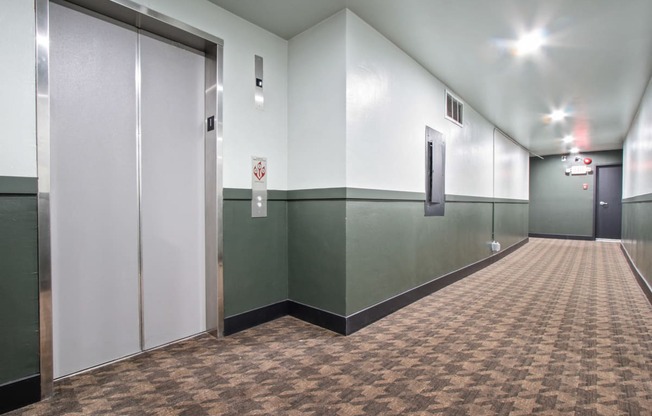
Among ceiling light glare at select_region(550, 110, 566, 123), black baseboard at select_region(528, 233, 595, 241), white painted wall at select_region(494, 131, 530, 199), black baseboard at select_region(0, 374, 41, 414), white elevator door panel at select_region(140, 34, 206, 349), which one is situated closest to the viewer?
black baseboard at select_region(0, 374, 41, 414)

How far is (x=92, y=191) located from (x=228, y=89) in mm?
1370

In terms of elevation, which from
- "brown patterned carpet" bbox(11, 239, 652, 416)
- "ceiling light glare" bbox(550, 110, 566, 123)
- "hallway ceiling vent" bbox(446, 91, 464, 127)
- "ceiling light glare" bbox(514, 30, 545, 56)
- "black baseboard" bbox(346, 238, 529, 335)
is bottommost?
"brown patterned carpet" bbox(11, 239, 652, 416)

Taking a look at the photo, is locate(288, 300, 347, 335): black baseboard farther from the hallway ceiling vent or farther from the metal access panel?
the hallway ceiling vent

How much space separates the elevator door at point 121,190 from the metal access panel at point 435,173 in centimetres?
281

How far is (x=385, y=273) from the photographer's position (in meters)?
3.35

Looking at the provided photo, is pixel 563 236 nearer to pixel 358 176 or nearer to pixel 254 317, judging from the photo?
pixel 358 176

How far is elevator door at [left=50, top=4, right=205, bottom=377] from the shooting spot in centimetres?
217

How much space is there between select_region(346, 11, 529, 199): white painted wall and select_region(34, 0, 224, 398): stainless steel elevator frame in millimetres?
1181

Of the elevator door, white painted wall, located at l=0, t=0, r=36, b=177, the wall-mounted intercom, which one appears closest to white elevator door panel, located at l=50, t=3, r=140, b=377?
the elevator door

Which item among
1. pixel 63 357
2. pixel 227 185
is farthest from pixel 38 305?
pixel 227 185

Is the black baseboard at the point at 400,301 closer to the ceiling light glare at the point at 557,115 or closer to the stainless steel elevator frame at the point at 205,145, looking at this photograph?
the stainless steel elevator frame at the point at 205,145

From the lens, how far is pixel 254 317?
306 centimetres

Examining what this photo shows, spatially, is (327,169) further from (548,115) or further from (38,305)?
(548,115)

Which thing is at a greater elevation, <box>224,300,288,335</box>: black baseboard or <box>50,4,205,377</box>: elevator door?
<box>50,4,205,377</box>: elevator door
